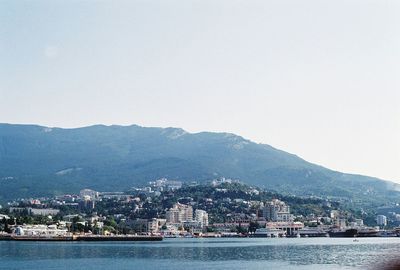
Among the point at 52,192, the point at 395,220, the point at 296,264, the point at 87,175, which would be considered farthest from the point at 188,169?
the point at 296,264

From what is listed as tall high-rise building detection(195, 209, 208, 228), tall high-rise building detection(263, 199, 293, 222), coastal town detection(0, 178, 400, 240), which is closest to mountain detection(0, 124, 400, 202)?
coastal town detection(0, 178, 400, 240)

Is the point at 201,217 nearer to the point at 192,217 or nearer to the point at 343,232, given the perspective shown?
the point at 192,217

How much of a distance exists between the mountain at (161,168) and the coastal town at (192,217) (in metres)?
25.6

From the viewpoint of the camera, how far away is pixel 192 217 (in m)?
107

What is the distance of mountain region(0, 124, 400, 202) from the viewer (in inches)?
6304

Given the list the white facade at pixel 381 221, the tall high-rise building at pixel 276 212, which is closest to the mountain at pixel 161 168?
the white facade at pixel 381 221

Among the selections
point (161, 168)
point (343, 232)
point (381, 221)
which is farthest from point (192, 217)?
point (161, 168)

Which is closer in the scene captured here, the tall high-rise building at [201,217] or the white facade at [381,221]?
the tall high-rise building at [201,217]

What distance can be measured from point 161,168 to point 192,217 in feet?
220

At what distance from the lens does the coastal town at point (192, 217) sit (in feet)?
263

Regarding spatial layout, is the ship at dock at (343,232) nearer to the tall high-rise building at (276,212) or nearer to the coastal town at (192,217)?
the coastal town at (192,217)

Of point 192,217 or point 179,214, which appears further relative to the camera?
point 192,217

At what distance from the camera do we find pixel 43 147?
638 feet

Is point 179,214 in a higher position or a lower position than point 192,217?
higher
